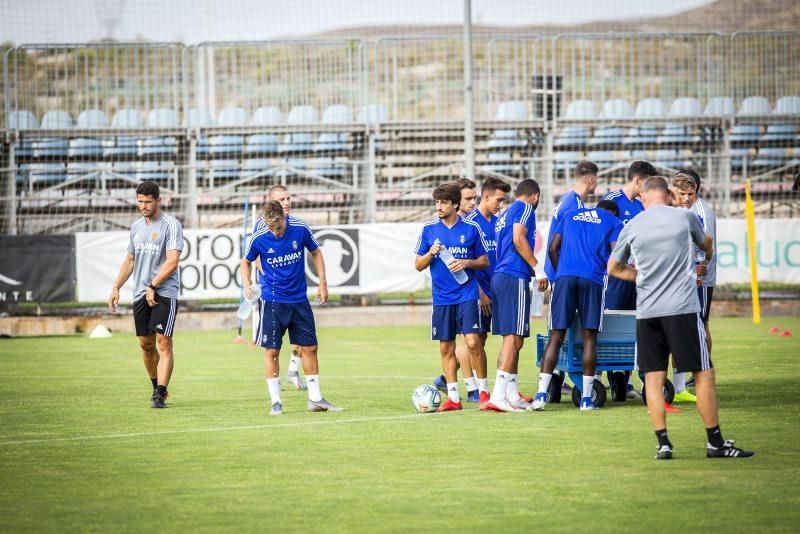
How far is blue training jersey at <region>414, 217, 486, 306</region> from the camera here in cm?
1137

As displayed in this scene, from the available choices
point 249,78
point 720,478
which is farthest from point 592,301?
point 249,78

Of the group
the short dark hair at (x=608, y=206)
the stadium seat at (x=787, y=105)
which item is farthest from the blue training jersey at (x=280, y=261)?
the stadium seat at (x=787, y=105)

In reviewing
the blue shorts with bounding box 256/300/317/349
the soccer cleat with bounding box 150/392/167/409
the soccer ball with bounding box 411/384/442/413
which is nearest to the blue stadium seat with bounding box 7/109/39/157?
the soccer cleat with bounding box 150/392/167/409

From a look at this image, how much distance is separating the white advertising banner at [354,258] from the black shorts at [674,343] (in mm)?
14543

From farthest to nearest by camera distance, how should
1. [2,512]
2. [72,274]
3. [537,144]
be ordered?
[537,144]
[72,274]
[2,512]

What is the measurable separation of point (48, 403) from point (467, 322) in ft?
15.2

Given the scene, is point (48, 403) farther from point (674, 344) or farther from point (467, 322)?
point (674, 344)

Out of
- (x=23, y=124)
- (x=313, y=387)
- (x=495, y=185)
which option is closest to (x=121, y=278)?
(x=313, y=387)

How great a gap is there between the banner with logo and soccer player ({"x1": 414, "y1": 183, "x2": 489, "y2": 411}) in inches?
539

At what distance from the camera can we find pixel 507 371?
11094 mm

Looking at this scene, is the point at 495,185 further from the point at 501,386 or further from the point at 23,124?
the point at 23,124

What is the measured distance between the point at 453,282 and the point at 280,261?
5.55ft

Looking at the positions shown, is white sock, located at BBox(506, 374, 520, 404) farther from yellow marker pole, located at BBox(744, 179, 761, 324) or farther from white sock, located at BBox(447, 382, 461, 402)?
yellow marker pole, located at BBox(744, 179, 761, 324)

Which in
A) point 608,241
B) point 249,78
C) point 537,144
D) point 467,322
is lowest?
point 467,322
